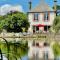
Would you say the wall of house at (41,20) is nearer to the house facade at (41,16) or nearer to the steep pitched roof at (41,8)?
the house facade at (41,16)

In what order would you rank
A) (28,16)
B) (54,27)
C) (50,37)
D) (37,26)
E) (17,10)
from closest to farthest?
(50,37) → (54,27) → (37,26) → (28,16) → (17,10)

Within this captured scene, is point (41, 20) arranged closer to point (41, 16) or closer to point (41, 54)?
point (41, 16)

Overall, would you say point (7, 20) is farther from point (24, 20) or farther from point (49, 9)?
point (49, 9)

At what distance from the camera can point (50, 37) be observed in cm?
3584

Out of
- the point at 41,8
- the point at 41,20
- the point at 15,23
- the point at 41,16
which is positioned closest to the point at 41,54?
the point at 15,23

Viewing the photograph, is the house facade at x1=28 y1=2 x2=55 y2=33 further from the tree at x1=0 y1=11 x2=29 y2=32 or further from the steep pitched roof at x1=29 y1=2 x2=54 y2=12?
the tree at x1=0 y1=11 x2=29 y2=32

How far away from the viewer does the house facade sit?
1780 inches

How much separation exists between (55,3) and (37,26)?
23.5ft

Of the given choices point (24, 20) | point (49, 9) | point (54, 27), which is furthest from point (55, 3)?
point (54, 27)

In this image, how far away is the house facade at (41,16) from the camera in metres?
45.2

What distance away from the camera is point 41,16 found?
46.2 metres

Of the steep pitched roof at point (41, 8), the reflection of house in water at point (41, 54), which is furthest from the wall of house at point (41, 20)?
the reflection of house in water at point (41, 54)

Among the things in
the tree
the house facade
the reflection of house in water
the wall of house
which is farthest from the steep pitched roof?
the reflection of house in water

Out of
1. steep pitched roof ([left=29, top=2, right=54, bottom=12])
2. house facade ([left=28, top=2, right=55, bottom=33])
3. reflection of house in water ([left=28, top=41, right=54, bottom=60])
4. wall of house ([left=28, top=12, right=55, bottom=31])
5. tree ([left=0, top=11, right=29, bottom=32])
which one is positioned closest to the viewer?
reflection of house in water ([left=28, top=41, right=54, bottom=60])
